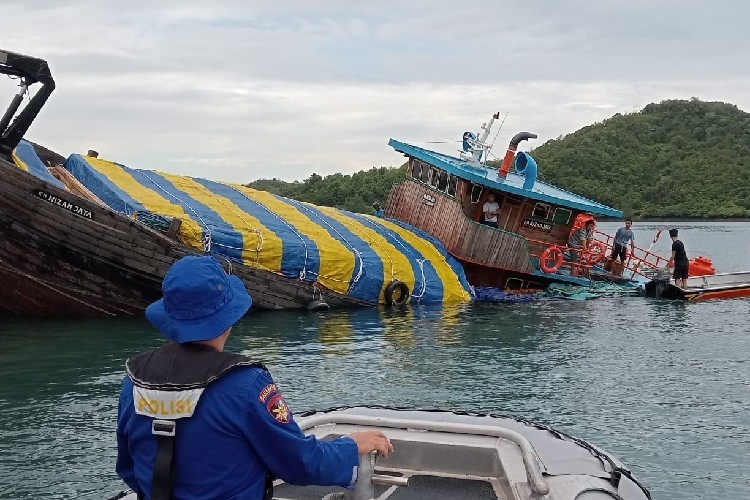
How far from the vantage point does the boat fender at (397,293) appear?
2162cm

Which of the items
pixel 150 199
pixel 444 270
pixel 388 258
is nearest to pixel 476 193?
pixel 444 270

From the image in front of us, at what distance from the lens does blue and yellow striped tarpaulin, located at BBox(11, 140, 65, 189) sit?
752 inches

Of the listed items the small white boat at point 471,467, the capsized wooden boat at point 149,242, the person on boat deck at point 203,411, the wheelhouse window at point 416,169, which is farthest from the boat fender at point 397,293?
the person on boat deck at point 203,411

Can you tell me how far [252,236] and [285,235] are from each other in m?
1.09

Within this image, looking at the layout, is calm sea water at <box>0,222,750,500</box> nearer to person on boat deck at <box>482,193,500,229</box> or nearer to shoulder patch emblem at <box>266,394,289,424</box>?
person on boat deck at <box>482,193,500,229</box>

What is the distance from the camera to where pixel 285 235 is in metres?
20.7

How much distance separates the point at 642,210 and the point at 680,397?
87231 millimetres

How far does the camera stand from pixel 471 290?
23.4 m

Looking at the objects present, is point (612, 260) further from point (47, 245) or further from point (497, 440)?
point (497, 440)

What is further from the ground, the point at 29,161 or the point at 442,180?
the point at 442,180

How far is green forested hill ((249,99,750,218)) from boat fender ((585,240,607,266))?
55.5 m

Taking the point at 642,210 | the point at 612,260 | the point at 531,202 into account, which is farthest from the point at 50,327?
the point at 642,210

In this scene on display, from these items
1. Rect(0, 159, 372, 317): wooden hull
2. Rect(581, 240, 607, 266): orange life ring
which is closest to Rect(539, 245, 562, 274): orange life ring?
Rect(581, 240, 607, 266): orange life ring

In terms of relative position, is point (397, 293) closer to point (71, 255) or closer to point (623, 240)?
point (71, 255)
